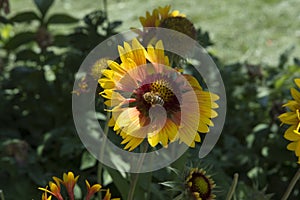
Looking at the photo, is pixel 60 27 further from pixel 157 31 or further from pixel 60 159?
pixel 157 31

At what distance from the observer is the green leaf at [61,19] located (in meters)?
2.17

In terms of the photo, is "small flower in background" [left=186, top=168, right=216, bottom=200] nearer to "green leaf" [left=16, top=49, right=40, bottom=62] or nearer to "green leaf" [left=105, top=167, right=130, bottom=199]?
"green leaf" [left=105, top=167, right=130, bottom=199]

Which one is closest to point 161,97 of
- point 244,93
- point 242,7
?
point 244,93

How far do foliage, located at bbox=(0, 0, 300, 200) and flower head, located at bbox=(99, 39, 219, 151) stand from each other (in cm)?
56

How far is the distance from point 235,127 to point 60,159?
64 cm

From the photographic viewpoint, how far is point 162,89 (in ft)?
3.69

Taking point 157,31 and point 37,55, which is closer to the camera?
point 157,31

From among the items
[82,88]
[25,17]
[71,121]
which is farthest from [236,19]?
[82,88]

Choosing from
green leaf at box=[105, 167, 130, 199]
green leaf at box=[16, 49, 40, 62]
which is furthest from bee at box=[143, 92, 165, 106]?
green leaf at box=[16, 49, 40, 62]

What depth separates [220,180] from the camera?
1689 millimetres

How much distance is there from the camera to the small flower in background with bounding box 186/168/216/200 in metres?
1.10

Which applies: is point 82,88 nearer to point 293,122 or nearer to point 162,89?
point 162,89

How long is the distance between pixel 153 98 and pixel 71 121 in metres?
0.89

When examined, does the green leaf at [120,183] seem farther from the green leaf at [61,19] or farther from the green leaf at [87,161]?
the green leaf at [61,19]
